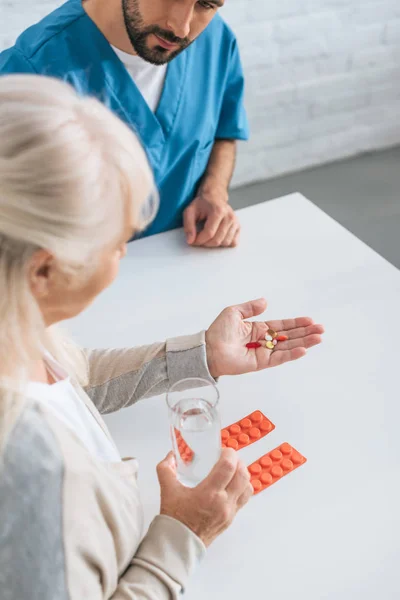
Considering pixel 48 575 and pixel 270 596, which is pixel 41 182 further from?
pixel 270 596

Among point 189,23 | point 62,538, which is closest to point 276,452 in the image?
point 62,538

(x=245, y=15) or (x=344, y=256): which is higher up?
(x=245, y=15)

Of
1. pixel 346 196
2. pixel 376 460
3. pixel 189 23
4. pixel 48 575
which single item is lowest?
pixel 346 196

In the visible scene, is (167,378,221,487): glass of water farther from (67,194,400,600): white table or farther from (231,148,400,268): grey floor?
(231,148,400,268): grey floor

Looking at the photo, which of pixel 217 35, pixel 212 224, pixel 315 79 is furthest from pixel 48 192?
pixel 315 79

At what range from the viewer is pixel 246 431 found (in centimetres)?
92

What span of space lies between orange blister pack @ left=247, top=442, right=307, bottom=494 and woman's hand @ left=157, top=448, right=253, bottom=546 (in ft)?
0.18

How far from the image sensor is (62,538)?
0.57m

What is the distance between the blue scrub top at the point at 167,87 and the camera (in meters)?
1.19

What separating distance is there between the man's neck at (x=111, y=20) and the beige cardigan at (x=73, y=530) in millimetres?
833

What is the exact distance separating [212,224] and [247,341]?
0.33 meters

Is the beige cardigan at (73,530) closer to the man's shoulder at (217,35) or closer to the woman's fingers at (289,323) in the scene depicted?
the woman's fingers at (289,323)

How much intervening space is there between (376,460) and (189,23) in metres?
0.87

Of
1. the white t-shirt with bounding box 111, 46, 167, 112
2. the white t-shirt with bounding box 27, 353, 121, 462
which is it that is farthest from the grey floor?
the white t-shirt with bounding box 27, 353, 121, 462
